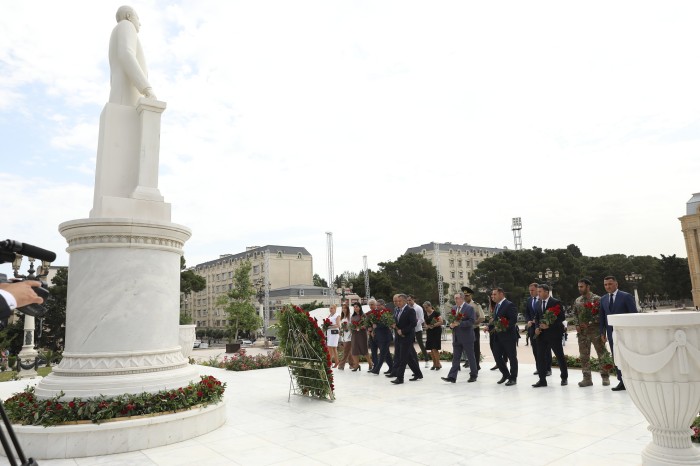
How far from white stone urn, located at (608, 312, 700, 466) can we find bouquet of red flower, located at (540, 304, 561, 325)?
499cm

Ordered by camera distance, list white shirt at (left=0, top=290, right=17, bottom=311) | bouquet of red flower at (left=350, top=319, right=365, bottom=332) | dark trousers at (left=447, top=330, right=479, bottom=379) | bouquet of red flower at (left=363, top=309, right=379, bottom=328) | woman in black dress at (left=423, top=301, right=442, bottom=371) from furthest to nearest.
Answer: bouquet of red flower at (left=350, top=319, right=365, bottom=332) → woman in black dress at (left=423, top=301, right=442, bottom=371) → bouquet of red flower at (left=363, top=309, right=379, bottom=328) → dark trousers at (left=447, top=330, right=479, bottom=379) → white shirt at (left=0, top=290, right=17, bottom=311)

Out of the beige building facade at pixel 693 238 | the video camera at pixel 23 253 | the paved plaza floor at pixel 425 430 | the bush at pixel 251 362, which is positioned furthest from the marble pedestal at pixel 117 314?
the beige building facade at pixel 693 238

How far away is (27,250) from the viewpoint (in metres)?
2.59

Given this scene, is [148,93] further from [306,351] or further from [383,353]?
[383,353]

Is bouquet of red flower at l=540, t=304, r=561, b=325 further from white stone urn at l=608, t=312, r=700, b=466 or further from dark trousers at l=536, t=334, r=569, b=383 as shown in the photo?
white stone urn at l=608, t=312, r=700, b=466

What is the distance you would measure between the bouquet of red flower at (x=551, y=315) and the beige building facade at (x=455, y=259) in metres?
81.4

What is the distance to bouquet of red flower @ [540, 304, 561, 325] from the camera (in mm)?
8758

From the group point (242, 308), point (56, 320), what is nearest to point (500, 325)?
point (242, 308)

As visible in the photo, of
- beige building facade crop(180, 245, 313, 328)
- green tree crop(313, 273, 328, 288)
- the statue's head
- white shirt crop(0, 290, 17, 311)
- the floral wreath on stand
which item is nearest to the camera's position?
white shirt crop(0, 290, 17, 311)

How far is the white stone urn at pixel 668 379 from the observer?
3.68 m

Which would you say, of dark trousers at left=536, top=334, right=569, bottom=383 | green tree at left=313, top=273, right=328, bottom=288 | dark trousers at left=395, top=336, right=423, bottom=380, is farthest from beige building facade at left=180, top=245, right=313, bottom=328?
dark trousers at left=536, top=334, right=569, bottom=383

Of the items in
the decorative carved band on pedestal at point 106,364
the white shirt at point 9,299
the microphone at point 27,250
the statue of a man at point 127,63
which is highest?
the statue of a man at point 127,63

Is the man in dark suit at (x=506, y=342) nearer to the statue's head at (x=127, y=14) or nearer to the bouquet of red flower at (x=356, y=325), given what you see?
the bouquet of red flower at (x=356, y=325)

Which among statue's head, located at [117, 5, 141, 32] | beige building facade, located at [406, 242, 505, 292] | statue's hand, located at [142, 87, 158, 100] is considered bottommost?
statue's hand, located at [142, 87, 158, 100]
